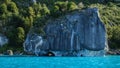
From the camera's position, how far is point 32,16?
144m

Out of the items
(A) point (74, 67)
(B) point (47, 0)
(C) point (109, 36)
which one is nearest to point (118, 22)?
(C) point (109, 36)

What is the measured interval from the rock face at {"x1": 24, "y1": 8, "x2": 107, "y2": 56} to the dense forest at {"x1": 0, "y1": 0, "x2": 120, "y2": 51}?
3250mm

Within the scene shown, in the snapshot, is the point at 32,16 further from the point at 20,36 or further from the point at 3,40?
the point at 3,40

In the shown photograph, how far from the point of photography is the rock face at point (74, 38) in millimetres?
108875

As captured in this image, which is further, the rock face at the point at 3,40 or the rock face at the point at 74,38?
the rock face at the point at 3,40

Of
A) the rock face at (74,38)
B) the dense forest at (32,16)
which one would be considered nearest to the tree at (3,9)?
the dense forest at (32,16)

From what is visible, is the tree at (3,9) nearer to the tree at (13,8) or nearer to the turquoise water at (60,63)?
the tree at (13,8)

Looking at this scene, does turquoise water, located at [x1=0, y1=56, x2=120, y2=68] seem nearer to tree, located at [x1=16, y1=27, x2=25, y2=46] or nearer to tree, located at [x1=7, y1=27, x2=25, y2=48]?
tree, located at [x1=16, y1=27, x2=25, y2=46]

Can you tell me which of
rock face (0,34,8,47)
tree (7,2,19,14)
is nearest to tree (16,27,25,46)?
rock face (0,34,8,47)

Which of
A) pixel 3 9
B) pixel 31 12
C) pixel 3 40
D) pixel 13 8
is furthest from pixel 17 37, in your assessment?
pixel 13 8

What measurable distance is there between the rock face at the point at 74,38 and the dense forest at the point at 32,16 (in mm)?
3250

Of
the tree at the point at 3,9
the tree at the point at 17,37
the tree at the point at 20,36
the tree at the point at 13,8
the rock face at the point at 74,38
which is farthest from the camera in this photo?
the tree at the point at 13,8

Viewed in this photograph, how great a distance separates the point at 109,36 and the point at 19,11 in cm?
3577

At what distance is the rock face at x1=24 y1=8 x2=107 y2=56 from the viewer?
10888cm
